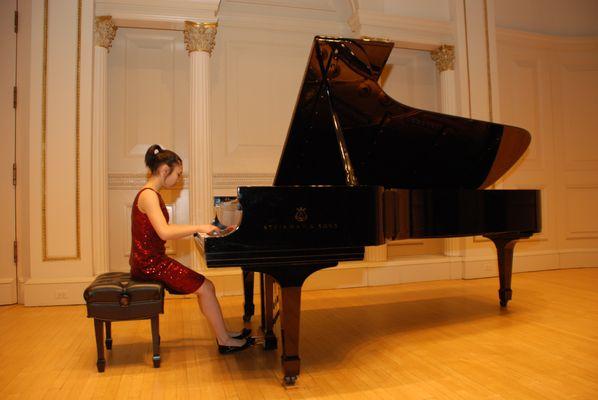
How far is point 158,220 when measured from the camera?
232 centimetres

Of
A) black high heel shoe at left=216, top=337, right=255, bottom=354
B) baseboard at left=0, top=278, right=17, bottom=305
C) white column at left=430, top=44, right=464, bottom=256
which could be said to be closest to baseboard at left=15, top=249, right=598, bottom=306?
baseboard at left=0, top=278, right=17, bottom=305

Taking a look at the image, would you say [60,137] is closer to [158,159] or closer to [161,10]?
[161,10]

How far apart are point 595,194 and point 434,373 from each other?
5.09 metres

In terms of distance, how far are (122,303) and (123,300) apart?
0.06 ft

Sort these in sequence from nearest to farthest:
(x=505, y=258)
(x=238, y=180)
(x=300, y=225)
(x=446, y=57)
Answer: (x=300, y=225), (x=505, y=258), (x=238, y=180), (x=446, y=57)

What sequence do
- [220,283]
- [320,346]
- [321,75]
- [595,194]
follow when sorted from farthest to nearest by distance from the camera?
[595,194] → [220,283] → [320,346] → [321,75]

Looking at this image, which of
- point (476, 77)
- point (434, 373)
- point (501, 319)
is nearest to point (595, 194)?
point (476, 77)

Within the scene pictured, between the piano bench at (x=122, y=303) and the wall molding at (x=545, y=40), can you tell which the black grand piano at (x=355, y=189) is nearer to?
the piano bench at (x=122, y=303)

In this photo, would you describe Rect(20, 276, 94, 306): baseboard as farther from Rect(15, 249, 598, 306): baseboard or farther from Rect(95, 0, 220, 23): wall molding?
Rect(95, 0, 220, 23): wall molding

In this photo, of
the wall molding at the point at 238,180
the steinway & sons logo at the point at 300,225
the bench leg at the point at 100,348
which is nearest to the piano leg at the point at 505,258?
the steinway & sons logo at the point at 300,225

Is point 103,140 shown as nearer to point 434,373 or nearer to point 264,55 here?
point 264,55

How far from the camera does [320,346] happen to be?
2.64m

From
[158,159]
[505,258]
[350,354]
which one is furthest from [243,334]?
[505,258]

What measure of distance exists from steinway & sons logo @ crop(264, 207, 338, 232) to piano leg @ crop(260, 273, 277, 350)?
76cm
